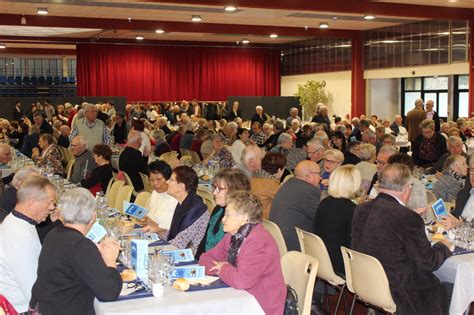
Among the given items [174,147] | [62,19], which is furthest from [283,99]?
[174,147]

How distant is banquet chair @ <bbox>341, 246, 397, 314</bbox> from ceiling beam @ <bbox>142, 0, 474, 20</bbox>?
8.38 meters

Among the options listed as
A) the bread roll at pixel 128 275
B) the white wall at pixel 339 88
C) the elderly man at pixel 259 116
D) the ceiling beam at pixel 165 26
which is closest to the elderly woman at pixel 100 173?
the bread roll at pixel 128 275

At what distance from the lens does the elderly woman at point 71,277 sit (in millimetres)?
3145

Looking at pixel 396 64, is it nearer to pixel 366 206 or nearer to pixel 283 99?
pixel 283 99

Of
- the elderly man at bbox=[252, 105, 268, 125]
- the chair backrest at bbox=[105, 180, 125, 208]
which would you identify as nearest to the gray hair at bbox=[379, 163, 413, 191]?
the chair backrest at bbox=[105, 180, 125, 208]

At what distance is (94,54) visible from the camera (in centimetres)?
2425

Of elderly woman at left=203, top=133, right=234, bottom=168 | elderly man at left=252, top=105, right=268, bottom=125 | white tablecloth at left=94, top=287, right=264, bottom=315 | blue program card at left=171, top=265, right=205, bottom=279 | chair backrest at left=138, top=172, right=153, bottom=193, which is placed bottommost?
white tablecloth at left=94, top=287, right=264, bottom=315

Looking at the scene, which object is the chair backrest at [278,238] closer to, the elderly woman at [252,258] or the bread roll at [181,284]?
the elderly woman at [252,258]

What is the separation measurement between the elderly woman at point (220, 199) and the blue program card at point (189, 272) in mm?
712

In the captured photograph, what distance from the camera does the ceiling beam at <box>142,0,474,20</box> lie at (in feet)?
40.9

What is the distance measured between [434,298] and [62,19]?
549 inches

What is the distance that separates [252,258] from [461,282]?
1.51 m

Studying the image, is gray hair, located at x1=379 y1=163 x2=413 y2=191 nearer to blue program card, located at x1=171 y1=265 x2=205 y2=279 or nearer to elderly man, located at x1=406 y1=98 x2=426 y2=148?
blue program card, located at x1=171 y1=265 x2=205 y2=279

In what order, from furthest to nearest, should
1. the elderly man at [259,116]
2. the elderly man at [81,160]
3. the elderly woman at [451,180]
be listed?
the elderly man at [259,116], the elderly man at [81,160], the elderly woman at [451,180]
